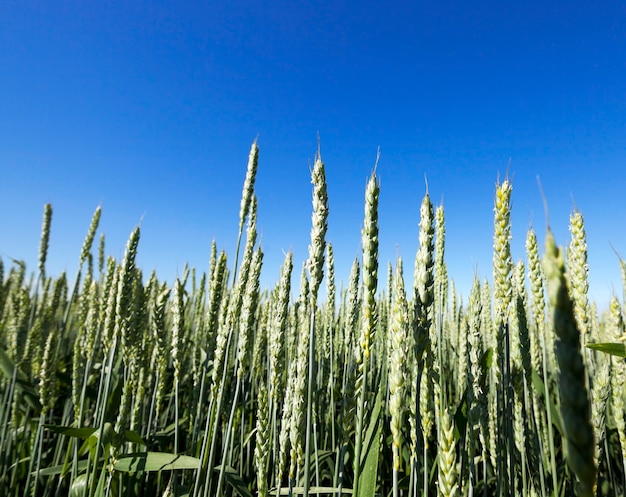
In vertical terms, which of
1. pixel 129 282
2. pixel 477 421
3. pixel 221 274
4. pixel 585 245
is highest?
pixel 585 245

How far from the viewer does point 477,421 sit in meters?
1.46

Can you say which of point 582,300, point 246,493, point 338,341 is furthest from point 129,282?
point 338,341

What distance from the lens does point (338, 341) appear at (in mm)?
4297

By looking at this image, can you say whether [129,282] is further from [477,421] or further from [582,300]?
Answer: [582,300]

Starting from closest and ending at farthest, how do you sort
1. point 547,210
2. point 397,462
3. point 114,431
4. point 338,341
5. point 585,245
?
point 547,210 → point 397,462 → point 114,431 → point 585,245 → point 338,341

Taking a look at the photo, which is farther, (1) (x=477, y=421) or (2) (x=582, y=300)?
(2) (x=582, y=300)

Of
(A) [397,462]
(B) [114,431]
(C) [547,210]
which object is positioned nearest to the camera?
(C) [547,210]

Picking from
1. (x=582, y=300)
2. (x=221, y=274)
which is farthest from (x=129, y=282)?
(x=582, y=300)

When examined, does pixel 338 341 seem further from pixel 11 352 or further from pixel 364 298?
pixel 11 352

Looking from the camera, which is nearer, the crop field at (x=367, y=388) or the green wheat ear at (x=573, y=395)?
the green wheat ear at (x=573, y=395)

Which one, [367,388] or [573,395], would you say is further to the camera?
[367,388]

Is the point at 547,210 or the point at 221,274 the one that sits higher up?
the point at 221,274

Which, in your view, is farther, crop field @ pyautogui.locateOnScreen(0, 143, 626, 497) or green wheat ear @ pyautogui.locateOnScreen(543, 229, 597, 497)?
crop field @ pyautogui.locateOnScreen(0, 143, 626, 497)

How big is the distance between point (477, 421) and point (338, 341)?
9.48ft
